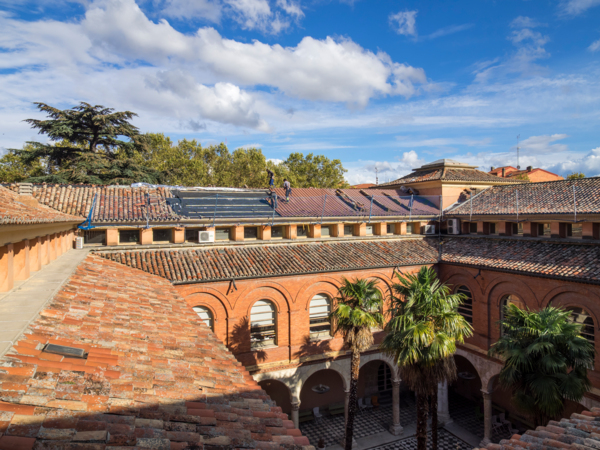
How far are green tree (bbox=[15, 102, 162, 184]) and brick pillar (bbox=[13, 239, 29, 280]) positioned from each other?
18249 mm

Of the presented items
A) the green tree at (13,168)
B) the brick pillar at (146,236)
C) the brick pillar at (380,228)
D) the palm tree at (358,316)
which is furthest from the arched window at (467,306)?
the green tree at (13,168)

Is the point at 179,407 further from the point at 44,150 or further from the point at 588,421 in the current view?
the point at 44,150


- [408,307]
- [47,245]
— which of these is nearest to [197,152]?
[47,245]

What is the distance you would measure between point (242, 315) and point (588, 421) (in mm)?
11968

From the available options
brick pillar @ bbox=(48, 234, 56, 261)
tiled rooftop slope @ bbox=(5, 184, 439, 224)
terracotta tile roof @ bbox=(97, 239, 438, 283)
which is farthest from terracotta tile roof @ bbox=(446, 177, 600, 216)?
brick pillar @ bbox=(48, 234, 56, 261)

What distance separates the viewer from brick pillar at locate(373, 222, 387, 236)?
21078mm

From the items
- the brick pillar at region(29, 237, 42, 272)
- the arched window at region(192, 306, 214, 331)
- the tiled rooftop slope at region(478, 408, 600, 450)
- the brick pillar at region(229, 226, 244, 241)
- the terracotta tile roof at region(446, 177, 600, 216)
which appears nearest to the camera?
the tiled rooftop slope at region(478, 408, 600, 450)

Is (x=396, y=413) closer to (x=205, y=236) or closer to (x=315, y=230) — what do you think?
(x=315, y=230)

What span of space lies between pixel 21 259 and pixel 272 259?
33.1 feet

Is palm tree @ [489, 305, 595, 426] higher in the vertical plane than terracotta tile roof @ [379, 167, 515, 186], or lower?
lower

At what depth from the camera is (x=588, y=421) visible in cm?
656

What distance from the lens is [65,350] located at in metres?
4.88

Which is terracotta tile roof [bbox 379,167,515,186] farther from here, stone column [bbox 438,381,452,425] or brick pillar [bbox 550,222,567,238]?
stone column [bbox 438,381,452,425]

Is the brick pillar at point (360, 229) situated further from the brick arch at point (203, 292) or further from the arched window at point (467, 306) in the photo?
the brick arch at point (203, 292)
